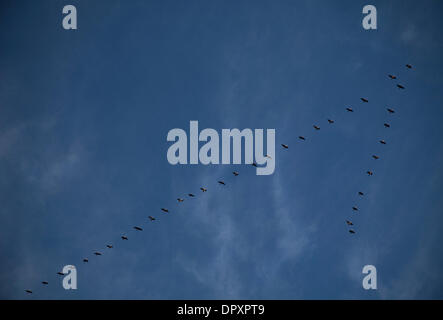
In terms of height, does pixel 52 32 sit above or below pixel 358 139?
above

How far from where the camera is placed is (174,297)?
6888 cm

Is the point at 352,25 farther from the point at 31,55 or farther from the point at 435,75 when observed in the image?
the point at 31,55

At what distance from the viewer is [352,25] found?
251 ft

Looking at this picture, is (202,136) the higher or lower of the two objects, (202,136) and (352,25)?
the lower

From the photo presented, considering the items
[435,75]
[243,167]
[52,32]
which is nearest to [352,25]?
[435,75]

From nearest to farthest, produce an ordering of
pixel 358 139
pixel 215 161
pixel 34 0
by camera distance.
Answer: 1. pixel 215 161
2. pixel 34 0
3. pixel 358 139
